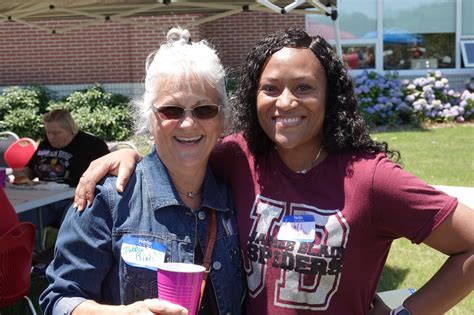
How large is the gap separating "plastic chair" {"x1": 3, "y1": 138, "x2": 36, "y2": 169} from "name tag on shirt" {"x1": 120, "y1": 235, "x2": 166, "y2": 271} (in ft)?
14.9

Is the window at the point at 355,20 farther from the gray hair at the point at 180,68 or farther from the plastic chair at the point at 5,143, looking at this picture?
the gray hair at the point at 180,68

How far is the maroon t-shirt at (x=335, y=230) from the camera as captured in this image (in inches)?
71.1

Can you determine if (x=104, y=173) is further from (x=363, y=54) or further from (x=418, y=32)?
(x=418, y=32)

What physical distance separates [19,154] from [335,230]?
4861 mm

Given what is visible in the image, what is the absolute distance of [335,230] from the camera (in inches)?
72.6

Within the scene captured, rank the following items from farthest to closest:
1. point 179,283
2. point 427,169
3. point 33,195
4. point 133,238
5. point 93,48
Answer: point 93,48 → point 427,169 → point 33,195 → point 133,238 → point 179,283

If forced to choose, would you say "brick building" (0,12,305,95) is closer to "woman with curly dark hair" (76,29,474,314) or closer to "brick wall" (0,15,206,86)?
"brick wall" (0,15,206,86)

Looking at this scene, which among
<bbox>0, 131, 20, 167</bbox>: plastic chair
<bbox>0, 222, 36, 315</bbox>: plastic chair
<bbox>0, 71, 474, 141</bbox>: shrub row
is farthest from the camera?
<bbox>0, 71, 474, 141</bbox>: shrub row

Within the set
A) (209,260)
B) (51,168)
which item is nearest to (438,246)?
(209,260)

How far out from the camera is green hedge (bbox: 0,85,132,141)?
1160 cm

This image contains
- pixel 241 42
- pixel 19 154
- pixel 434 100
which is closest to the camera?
pixel 19 154

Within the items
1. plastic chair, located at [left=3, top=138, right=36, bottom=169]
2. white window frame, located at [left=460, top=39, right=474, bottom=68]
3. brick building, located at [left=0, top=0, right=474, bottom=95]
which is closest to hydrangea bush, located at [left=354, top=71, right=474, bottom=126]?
brick building, located at [left=0, top=0, right=474, bottom=95]

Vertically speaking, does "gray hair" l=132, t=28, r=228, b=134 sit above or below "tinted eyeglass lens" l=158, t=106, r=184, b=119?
above

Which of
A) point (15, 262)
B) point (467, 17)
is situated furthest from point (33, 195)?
point (467, 17)
